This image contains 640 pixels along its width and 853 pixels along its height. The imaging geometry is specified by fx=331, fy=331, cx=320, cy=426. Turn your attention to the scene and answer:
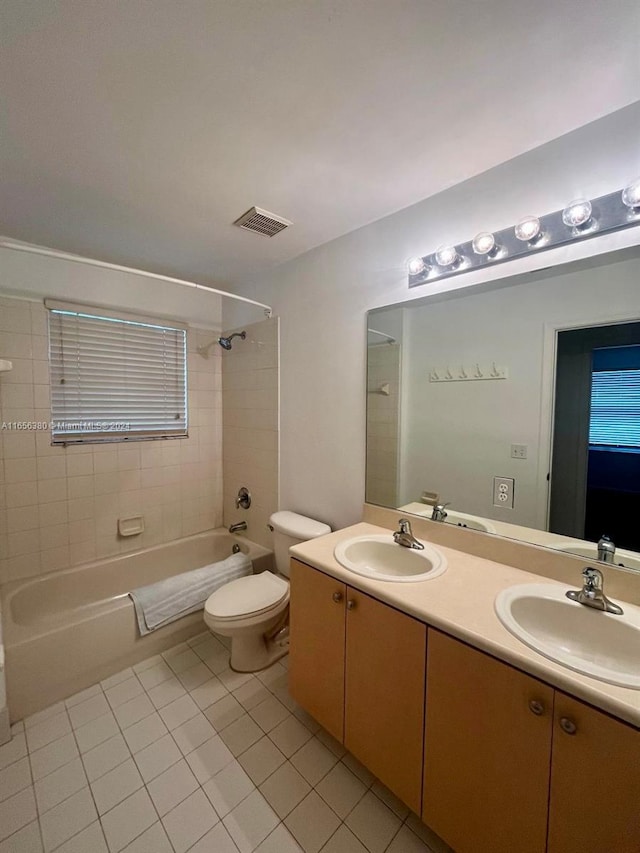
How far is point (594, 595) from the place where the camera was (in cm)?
99

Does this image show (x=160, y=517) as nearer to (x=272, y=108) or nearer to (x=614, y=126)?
(x=272, y=108)

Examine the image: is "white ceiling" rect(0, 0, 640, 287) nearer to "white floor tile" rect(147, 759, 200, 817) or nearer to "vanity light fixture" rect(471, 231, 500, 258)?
"vanity light fixture" rect(471, 231, 500, 258)

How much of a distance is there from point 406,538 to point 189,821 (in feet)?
4.02

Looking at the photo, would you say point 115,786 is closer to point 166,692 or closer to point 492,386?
point 166,692

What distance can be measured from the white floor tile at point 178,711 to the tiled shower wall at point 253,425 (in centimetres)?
100

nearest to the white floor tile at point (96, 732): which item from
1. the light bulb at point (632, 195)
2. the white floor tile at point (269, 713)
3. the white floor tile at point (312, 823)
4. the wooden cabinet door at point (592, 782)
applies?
the white floor tile at point (269, 713)

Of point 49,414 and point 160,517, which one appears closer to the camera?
point 49,414

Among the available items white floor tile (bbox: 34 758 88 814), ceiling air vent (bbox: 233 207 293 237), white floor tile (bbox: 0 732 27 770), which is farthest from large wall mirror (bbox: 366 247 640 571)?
white floor tile (bbox: 0 732 27 770)

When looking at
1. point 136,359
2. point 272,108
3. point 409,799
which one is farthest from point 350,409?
point 136,359

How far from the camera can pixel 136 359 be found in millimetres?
2463

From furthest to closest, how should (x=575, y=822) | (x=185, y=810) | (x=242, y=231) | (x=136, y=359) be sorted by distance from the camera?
(x=136, y=359)
(x=242, y=231)
(x=185, y=810)
(x=575, y=822)

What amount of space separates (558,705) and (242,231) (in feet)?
7.37

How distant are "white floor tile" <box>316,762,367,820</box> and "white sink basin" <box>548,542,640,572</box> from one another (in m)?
1.15

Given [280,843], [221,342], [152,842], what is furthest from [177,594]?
[221,342]
